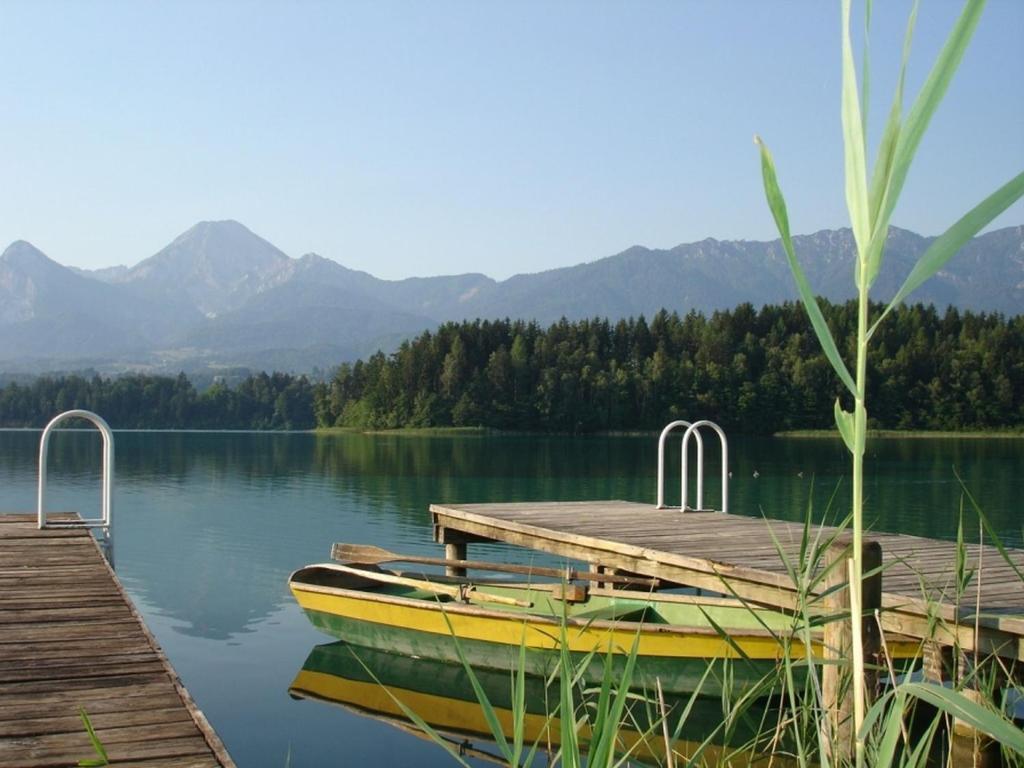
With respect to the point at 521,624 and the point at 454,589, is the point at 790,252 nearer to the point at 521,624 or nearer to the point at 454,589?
the point at 521,624

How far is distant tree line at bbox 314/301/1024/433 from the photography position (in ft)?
269

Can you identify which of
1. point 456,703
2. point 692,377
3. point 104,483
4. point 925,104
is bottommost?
point 456,703

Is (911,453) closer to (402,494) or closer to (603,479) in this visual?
(603,479)

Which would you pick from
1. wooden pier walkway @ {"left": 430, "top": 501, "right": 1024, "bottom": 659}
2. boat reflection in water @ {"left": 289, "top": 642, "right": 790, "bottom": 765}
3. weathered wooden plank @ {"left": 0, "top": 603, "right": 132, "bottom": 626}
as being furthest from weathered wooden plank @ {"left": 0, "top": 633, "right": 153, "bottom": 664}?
wooden pier walkway @ {"left": 430, "top": 501, "right": 1024, "bottom": 659}

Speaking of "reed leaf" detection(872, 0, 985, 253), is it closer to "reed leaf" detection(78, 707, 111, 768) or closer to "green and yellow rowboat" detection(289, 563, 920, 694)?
"reed leaf" detection(78, 707, 111, 768)

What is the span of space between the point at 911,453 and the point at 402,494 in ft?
105

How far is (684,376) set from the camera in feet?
274

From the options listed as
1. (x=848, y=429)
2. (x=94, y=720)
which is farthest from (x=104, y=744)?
(x=848, y=429)

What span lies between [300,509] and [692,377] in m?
60.1

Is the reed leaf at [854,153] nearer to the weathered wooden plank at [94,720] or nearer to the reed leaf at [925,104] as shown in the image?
the reed leaf at [925,104]

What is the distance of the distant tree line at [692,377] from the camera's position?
81.9 meters

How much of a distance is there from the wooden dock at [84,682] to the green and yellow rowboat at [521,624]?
2165 millimetres

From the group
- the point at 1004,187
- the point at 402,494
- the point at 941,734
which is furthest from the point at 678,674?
the point at 402,494

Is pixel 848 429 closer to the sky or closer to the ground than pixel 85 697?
closer to the sky
